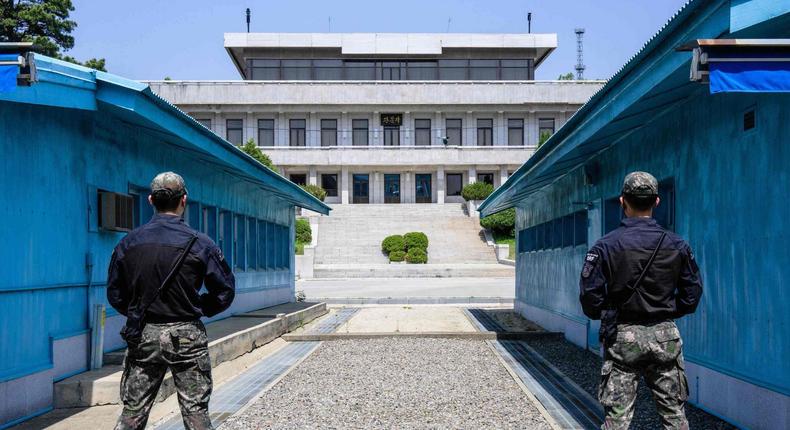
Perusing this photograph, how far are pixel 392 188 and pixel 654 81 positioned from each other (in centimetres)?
5571

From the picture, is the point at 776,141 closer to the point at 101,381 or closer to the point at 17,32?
the point at 101,381

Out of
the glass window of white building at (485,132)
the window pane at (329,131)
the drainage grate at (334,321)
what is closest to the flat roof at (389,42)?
the window pane at (329,131)

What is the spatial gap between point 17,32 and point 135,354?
1674 inches

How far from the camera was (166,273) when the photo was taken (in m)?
5.16

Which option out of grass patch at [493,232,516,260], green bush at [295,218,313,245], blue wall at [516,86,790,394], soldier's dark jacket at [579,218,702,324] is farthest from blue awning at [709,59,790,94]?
green bush at [295,218,313,245]

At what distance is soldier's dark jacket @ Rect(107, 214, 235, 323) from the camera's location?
5168 mm

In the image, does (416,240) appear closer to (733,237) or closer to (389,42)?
(389,42)

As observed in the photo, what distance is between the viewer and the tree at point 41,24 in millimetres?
41250

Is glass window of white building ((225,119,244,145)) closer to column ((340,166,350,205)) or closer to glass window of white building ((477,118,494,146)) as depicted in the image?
column ((340,166,350,205))

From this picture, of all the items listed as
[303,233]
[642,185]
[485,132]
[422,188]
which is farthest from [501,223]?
[642,185]

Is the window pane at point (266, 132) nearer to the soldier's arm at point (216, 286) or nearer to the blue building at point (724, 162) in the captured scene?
the blue building at point (724, 162)

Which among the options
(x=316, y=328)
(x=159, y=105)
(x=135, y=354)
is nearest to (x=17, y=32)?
(x=316, y=328)

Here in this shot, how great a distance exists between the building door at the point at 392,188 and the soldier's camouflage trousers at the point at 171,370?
5743 centimetres

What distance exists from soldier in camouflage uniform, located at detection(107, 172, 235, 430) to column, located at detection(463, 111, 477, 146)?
189 feet
